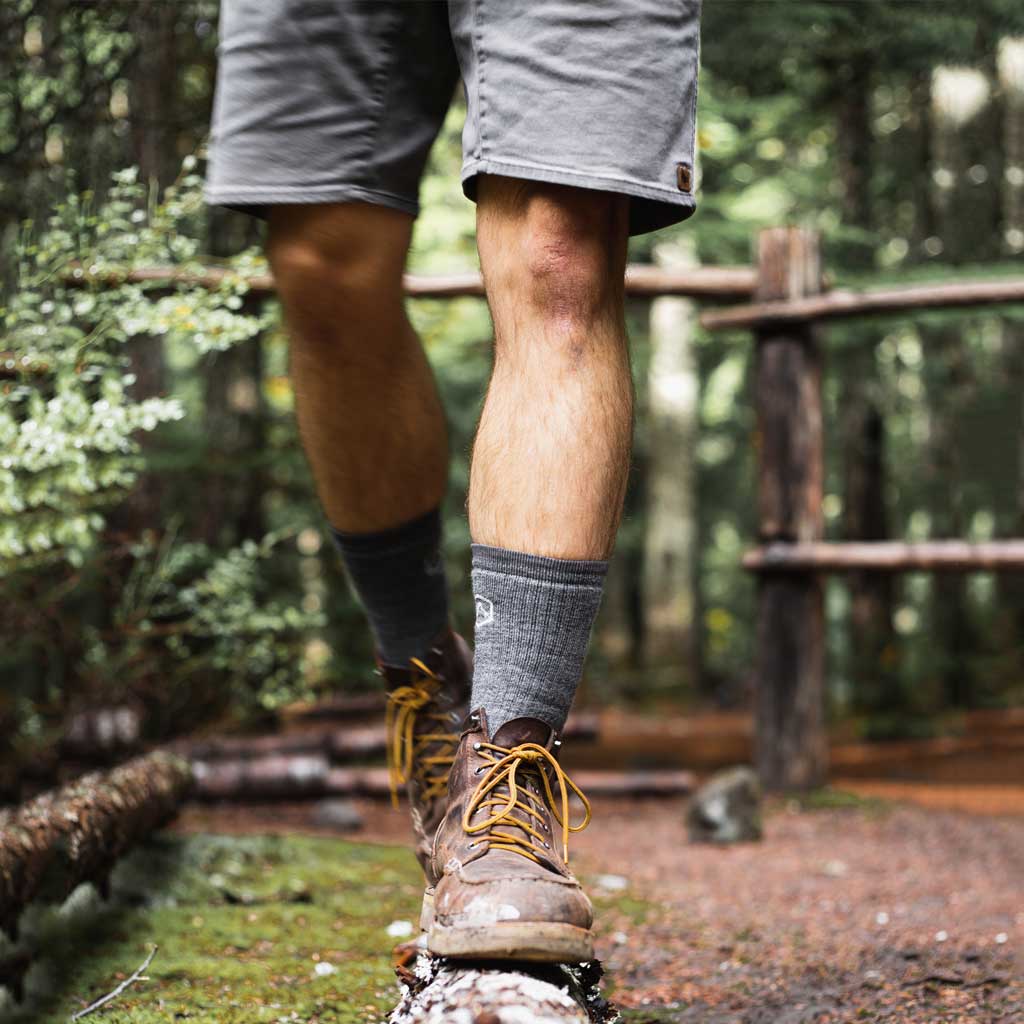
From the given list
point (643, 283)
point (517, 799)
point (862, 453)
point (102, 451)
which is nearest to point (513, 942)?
point (517, 799)

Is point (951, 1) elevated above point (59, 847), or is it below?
above

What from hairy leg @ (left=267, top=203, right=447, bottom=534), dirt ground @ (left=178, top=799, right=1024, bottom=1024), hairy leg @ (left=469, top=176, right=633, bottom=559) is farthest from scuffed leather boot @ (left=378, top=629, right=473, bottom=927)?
hairy leg @ (left=469, top=176, right=633, bottom=559)

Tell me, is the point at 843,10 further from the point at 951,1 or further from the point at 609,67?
the point at 609,67

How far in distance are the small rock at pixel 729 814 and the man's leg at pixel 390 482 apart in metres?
1.68

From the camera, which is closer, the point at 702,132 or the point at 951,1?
the point at 702,132

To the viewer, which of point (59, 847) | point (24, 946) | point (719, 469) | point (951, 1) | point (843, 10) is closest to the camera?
point (24, 946)

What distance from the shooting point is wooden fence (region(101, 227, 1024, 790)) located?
13.6 ft

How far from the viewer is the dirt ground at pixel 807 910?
161cm

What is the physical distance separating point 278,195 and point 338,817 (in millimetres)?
2387

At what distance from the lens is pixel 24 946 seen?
166 centimetres

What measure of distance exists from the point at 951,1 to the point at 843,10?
81cm

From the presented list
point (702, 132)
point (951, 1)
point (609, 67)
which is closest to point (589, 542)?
point (609, 67)

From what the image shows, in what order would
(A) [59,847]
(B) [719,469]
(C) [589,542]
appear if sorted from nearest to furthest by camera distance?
(C) [589,542] → (A) [59,847] → (B) [719,469]

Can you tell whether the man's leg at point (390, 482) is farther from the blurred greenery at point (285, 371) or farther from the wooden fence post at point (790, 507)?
the wooden fence post at point (790, 507)
